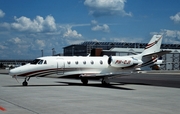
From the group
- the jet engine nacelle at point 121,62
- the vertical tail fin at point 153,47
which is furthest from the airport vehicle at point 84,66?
the vertical tail fin at point 153,47

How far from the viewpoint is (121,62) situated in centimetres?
2983

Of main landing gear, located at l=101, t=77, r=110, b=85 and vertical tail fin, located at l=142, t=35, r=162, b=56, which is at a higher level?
vertical tail fin, located at l=142, t=35, r=162, b=56

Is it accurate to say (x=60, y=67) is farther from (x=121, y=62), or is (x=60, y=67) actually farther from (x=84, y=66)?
(x=121, y=62)

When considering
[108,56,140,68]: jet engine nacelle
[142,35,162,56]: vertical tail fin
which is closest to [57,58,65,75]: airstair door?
[108,56,140,68]: jet engine nacelle

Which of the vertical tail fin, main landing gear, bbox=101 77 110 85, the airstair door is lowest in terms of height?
main landing gear, bbox=101 77 110 85

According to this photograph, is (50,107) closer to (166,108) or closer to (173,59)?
(166,108)

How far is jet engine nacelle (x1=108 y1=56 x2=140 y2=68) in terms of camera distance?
2970 cm

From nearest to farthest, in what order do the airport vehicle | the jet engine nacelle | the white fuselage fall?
1. the white fuselage
2. the airport vehicle
3. the jet engine nacelle

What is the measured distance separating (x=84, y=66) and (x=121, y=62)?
3.56 metres

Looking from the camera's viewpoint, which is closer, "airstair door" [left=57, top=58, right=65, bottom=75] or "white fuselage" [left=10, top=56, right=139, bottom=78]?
"white fuselage" [left=10, top=56, right=139, bottom=78]

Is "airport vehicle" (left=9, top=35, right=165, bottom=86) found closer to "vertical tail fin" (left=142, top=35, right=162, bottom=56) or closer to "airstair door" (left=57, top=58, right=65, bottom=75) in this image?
"airstair door" (left=57, top=58, right=65, bottom=75)

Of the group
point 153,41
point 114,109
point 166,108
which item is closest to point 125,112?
point 114,109

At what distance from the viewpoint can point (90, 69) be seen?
2948 cm

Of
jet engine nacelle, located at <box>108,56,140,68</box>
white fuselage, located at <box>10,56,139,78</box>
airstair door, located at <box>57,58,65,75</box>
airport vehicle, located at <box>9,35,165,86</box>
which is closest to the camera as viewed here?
white fuselage, located at <box>10,56,139,78</box>
